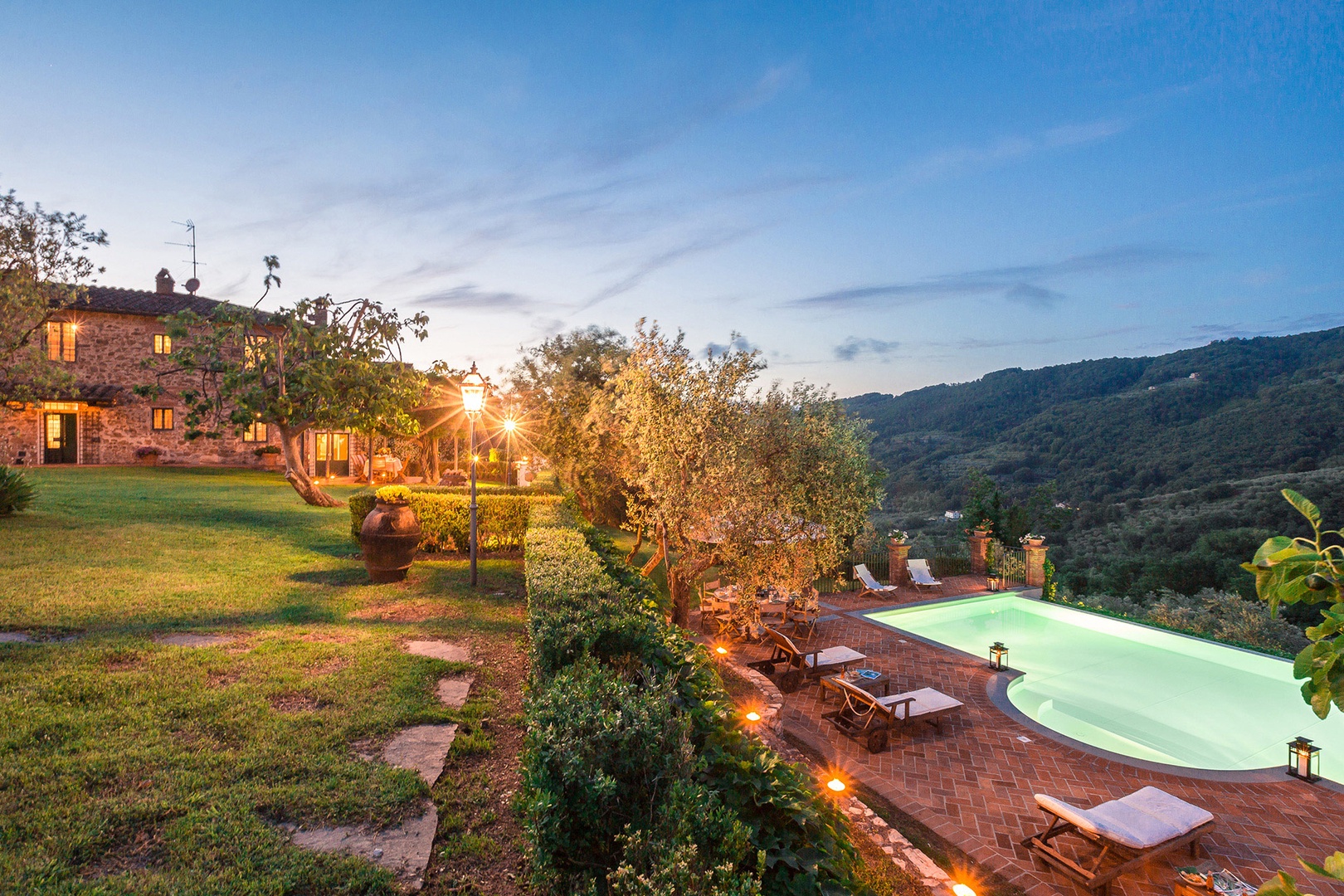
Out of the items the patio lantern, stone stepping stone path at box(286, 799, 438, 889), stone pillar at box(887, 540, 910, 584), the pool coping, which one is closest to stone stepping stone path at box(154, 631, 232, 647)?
stone stepping stone path at box(286, 799, 438, 889)

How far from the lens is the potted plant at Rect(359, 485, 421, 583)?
9312 millimetres

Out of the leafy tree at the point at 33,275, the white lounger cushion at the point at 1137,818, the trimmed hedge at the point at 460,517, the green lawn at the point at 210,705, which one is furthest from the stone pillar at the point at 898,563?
the leafy tree at the point at 33,275

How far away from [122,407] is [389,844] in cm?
2925

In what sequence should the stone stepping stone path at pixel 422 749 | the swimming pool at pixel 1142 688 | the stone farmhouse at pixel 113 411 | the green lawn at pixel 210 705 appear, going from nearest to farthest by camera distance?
the green lawn at pixel 210 705
the stone stepping stone path at pixel 422 749
the swimming pool at pixel 1142 688
the stone farmhouse at pixel 113 411

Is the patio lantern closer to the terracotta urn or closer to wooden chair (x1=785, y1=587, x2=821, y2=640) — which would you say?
wooden chair (x1=785, y1=587, x2=821, y2=640)

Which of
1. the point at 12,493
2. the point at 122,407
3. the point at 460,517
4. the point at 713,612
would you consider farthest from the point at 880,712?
the point at 122,407

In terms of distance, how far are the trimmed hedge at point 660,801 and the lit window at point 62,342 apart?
30156 millimetres

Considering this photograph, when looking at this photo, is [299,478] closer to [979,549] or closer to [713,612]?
[713,612]

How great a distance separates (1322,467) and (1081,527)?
8.86m

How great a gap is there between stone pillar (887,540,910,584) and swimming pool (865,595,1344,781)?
1742 millimetres

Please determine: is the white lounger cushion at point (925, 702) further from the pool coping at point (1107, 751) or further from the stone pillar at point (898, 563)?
the stone pillar at point (898, 563)

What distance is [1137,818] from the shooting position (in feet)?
17.9

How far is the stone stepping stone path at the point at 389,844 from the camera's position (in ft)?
10.3

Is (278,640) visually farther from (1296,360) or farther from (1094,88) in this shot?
(1296,360)
